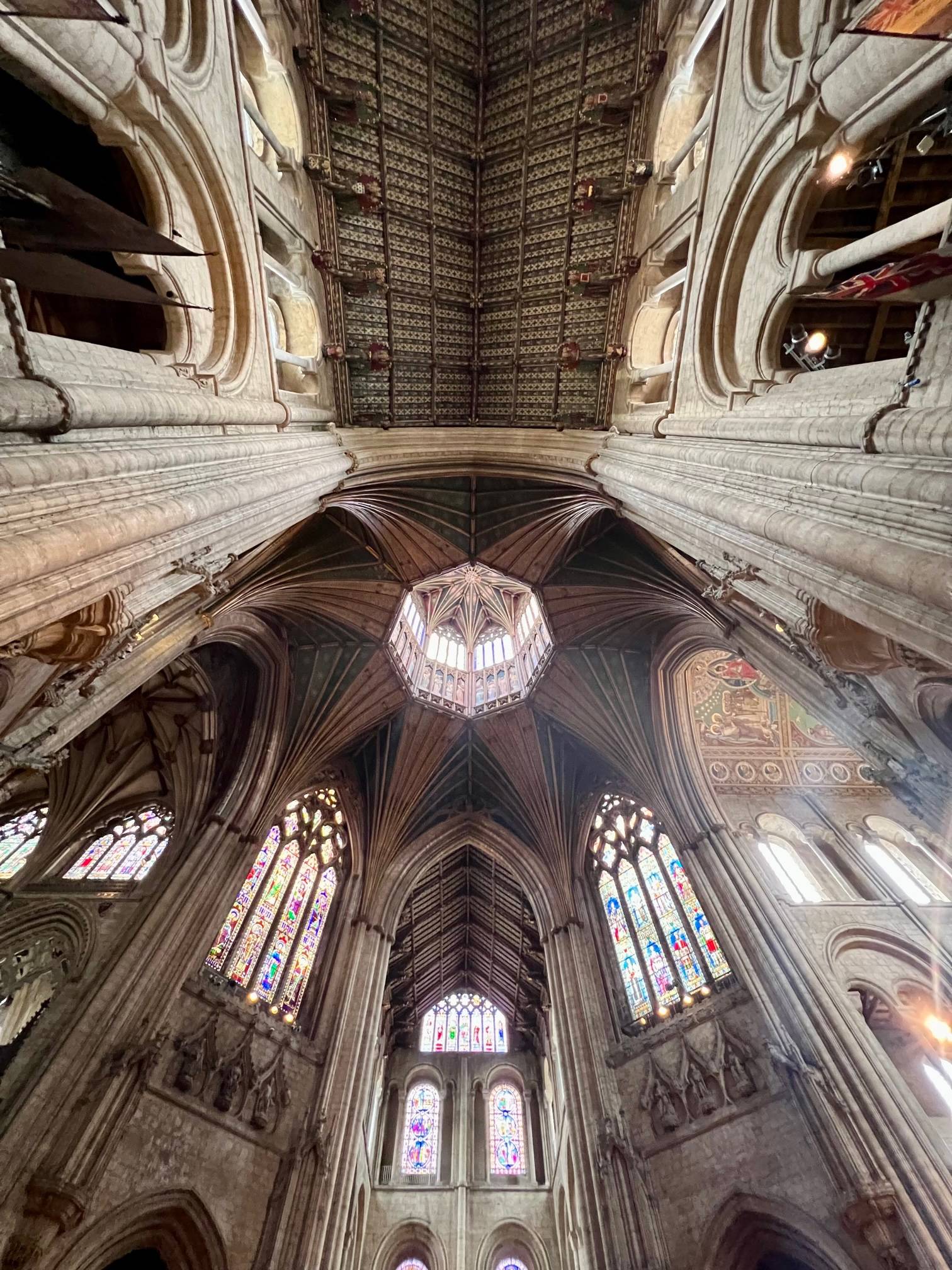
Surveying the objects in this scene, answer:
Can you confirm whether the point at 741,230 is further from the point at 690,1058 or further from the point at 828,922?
the point at 690,1058

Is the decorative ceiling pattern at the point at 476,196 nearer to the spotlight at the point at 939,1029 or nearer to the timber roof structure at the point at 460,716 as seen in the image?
the timber roof structure at the point at 460,716

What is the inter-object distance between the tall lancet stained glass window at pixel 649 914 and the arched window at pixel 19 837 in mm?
11960

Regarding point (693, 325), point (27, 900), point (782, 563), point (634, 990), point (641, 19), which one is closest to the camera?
point (782, 563)

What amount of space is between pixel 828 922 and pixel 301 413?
12.0m

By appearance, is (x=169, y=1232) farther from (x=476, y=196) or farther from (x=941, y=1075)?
(x=476, y=196)

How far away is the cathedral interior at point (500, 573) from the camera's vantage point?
4.73 meters

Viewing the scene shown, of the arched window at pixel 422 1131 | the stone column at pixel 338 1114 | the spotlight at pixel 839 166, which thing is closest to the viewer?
the spotlight at pixel 839 166

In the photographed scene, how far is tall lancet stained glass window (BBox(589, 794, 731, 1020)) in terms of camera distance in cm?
1044

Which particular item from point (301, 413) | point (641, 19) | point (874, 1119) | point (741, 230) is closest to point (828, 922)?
point (874, 1119)

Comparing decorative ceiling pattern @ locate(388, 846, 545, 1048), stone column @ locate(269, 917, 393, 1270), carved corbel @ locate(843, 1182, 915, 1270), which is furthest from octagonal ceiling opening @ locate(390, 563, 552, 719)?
carved corbel @ locate(843, 1182, 915, 1270)

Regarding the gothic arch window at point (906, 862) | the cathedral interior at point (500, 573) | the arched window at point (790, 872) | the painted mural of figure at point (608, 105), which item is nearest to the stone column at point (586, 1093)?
the cathedral interior at point (500, 573)

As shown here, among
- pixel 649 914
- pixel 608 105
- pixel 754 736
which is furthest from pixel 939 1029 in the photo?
pixel 608 105

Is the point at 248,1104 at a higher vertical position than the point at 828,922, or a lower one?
lower

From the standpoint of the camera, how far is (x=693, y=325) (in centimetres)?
764
